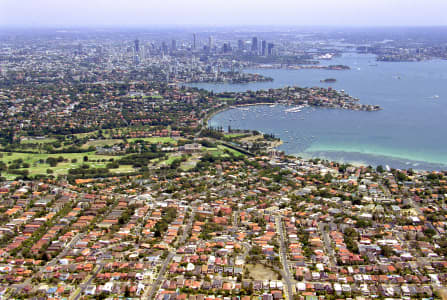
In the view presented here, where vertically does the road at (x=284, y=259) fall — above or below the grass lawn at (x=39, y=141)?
below

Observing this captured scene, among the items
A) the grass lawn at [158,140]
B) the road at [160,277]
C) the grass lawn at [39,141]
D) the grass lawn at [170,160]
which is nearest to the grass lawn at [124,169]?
the grass lawn at [170,160]

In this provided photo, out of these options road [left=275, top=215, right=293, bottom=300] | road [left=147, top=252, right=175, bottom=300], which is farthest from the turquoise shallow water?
road [left=147, top=252, right=175, bottom=300]

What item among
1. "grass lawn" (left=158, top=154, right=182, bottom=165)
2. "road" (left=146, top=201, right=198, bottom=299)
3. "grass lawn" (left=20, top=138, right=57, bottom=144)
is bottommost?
"road" (left=146, top=201, right=198, bottom=299)

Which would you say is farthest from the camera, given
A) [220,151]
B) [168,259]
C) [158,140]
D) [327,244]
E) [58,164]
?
[158,140]

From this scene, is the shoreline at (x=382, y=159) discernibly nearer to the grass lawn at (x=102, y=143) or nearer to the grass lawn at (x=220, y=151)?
the grass lawn at (x=220, y=151)

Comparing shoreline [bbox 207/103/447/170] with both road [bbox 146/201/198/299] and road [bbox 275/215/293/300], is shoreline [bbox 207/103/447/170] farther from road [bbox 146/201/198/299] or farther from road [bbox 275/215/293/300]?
road [bbox 146/201/198/299]

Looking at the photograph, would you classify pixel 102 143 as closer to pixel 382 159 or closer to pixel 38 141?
pixel 38 141

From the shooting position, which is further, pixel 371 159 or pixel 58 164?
pixel 371 159

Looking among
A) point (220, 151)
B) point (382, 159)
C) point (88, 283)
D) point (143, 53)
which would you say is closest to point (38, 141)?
point (220, 151)

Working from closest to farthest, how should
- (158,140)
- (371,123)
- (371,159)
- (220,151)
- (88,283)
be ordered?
1. (88,283)
2. (371,159)
3. (220,151)
4. (158,140)
5. (371,123)
